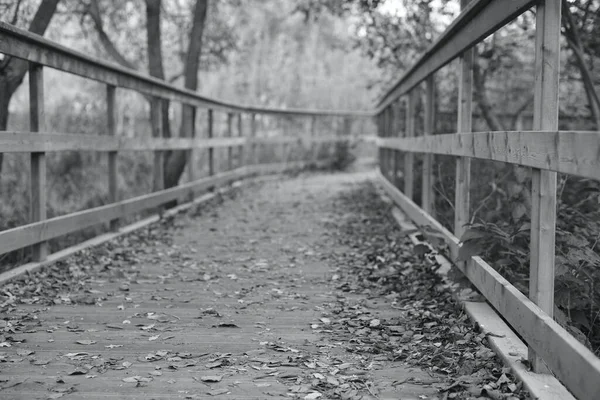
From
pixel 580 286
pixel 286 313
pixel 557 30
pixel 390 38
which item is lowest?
pixel 286 313

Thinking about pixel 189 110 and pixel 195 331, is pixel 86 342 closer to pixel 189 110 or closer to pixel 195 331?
pixel 195 331

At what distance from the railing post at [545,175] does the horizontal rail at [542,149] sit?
7 cm

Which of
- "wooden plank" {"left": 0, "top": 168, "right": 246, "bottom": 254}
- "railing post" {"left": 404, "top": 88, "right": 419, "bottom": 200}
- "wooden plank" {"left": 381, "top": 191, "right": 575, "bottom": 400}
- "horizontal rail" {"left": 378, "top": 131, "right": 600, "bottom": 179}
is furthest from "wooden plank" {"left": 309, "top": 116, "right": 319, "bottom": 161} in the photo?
"horizontal rail" {"left": 378, "top": 131, "right": 600, "bottom": 179}

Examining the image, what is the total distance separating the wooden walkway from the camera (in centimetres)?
288

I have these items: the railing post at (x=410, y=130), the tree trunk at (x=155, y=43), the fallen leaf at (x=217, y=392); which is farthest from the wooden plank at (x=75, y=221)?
the railing post at (x=410, y=130)

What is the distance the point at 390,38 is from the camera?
9586 mm

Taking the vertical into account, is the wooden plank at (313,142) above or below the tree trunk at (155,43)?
below

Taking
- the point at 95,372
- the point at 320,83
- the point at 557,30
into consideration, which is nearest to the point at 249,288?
the point at 95,372

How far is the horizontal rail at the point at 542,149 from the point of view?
218 cm

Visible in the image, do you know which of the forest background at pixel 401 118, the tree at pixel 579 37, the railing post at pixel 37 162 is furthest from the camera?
the tree at pixel 579 37

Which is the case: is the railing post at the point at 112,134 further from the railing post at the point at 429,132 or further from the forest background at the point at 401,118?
the railing post at the point at 429,132

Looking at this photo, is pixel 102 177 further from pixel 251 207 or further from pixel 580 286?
pixel 580 286

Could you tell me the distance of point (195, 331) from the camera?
373cm

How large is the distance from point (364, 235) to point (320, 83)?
23.1 meters
